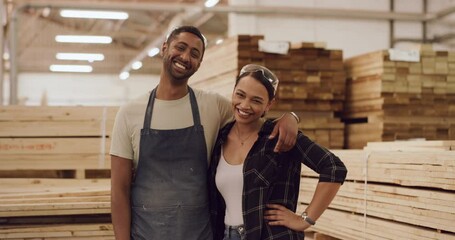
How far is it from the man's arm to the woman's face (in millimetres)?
631

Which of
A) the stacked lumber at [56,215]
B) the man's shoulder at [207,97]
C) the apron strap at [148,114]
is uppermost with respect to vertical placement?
the man's shoulder at [207,97]

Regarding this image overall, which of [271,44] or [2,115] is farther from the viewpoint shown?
[271,44]

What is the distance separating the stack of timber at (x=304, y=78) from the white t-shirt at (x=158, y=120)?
342cm

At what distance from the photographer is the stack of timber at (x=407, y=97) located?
6.88m

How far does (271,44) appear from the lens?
6.71m

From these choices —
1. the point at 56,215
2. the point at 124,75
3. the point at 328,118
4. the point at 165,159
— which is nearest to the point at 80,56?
the point at 124,75

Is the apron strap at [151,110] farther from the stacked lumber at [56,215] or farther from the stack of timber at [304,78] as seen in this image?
the stack of timber at [304,78]

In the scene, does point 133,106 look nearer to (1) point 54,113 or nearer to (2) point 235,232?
(2) point 235,232

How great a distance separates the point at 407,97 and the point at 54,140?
3943 mm

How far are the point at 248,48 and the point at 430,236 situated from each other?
3.46 meters

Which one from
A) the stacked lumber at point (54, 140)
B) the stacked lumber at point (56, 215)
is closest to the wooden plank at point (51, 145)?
the stacked lumber at point (54, 140)

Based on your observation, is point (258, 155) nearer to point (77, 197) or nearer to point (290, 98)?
point (77, 197)

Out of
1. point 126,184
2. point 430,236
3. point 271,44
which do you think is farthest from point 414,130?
point 126,184

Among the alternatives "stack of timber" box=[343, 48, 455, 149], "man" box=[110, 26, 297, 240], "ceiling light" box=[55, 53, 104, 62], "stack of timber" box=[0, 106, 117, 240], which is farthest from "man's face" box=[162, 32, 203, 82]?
"ceiling light" box=[55, 53, 104, 62]
